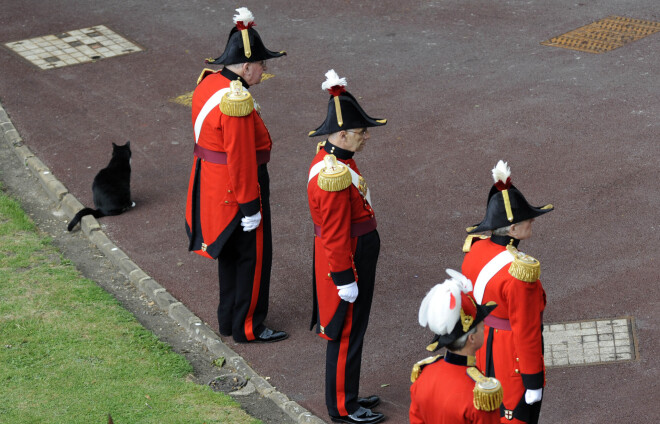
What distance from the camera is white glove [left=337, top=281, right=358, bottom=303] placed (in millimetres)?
6184

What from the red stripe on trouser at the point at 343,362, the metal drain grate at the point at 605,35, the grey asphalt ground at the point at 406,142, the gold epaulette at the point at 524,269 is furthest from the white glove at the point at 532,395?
the metal drain grate at the point at 605,35

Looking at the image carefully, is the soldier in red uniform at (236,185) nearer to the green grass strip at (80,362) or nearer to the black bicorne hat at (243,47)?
the black bicorne hat at (243,47)

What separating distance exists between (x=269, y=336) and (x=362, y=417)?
4.43ft

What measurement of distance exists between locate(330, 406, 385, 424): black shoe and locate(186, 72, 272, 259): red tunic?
1.68 m

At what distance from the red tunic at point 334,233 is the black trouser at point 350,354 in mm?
152

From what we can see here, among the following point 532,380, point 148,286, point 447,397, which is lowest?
point 148,286

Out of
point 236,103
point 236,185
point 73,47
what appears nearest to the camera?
point 236,103

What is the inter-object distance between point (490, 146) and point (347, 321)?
14.5ft

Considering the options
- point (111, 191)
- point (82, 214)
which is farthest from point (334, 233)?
point (82, 214)

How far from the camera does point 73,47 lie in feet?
46.7

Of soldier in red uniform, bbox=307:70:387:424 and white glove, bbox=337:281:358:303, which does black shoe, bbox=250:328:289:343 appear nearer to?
soldier in red uniform, bbox=307:70:387:424

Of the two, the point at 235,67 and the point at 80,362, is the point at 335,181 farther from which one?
the point at 80,362

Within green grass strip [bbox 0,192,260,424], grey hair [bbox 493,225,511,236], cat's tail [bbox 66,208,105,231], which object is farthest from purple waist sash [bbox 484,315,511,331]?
cat's tail [bbox 66,208,105,231]

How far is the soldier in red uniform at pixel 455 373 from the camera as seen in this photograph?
167 inches
